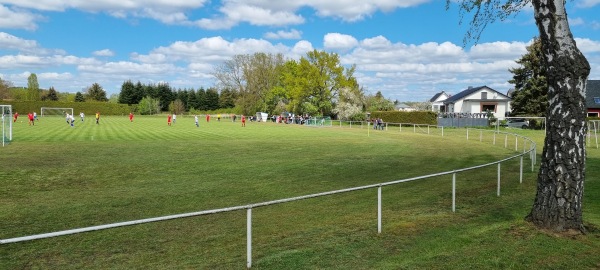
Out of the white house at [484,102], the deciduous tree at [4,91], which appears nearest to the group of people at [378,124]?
the white house at [484,102]

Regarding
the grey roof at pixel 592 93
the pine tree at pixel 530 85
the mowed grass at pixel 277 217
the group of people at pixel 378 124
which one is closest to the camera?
the mowed grass at pixel 277 217

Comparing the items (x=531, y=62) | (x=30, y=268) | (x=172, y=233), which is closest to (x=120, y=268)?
(x=30, y=268)

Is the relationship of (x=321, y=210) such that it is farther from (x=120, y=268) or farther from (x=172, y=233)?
(x=120, y=268)

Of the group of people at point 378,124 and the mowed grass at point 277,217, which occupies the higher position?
the group of people at point 378,124

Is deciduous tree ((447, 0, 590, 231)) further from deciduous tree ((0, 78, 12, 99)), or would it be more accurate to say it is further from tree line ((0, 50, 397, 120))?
deciduous tree ((0, 78, 12, 99))

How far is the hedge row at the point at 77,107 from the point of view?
87863mm

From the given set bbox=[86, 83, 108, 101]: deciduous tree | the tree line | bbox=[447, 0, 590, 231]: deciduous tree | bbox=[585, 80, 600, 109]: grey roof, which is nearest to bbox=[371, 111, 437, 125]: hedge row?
the tree line

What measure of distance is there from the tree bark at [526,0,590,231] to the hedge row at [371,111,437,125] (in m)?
51.3

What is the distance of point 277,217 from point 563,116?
5.69 meters

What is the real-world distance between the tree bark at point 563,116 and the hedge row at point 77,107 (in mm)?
95923

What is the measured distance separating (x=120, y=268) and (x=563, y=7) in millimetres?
8058

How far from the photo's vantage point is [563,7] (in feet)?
24.7

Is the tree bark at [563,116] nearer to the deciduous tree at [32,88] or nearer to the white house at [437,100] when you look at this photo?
the white house at [437,100]

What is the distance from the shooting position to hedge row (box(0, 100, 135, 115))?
288 ft
